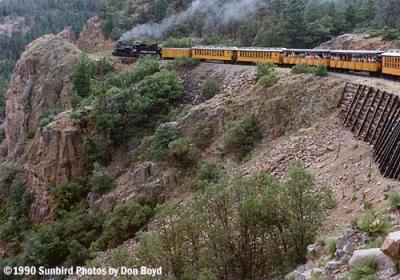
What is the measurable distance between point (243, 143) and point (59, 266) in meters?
12.2

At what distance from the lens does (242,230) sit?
647 inches

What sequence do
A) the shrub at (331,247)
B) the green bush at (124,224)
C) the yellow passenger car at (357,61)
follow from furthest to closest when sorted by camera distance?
1. the yellow passenger car at (357,61)
2. the green bush at (124,224)
3. the shrub at (331,247)

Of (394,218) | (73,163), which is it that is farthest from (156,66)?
(394,218)

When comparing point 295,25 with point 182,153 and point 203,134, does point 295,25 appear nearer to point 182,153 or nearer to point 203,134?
point 203,134

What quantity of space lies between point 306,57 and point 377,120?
12.2 metres

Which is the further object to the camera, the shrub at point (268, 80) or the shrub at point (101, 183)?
the shrub at point (101, 183)

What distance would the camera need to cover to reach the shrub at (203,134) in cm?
3067

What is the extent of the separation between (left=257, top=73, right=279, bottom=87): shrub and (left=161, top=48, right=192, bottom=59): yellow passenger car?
51.5ft

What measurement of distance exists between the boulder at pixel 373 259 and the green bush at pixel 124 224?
17.0 meters

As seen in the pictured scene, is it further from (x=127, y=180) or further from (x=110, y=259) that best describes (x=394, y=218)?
(x=127, y=180)

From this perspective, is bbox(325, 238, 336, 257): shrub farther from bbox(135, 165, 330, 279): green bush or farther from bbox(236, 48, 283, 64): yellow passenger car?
bbox(236, 48, 283, 64): yellow passenger car

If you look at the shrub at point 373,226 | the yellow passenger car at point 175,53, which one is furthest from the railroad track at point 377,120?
the yellow passenger car at point 175,53

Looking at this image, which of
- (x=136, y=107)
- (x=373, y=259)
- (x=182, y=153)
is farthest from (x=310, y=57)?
(x=373, y=259)

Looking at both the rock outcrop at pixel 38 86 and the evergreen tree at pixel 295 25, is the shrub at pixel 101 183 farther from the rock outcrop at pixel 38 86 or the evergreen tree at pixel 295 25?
the evergreen tree at pixel 295 25
